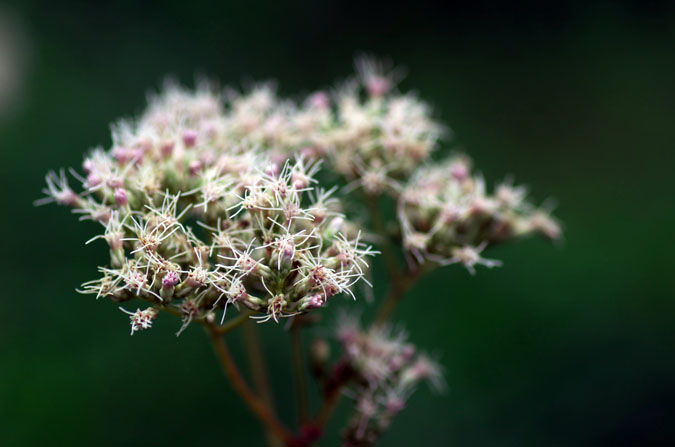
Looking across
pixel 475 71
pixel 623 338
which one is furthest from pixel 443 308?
pixel 475 71

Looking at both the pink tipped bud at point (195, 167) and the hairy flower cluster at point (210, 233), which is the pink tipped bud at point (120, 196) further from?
the pink tipped bud at point (195, 167)

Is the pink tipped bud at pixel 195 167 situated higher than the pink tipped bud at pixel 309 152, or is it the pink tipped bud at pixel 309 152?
the pink tipped bud at pixel 309 152

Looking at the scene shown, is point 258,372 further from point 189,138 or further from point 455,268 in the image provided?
point 455,268

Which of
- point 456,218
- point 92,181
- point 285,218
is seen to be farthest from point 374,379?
point 92,181

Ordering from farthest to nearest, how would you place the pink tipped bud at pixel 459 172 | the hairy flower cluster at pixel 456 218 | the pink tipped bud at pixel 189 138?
the pink tipped bud at pixel 459 172 < the hairy flower cluster at pixel 456 218 < the pink tipped bud at pixel 189 138

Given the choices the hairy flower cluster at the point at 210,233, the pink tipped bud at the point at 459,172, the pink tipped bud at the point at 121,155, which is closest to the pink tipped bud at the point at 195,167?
the hairy flower cluster at the point at 210,233

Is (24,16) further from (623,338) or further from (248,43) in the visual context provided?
(623,338)

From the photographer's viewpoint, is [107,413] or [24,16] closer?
[107,413]

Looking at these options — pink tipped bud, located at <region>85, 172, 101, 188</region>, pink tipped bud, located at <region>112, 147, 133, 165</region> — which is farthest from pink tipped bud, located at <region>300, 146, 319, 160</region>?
pink tipped bud, located at <region>85, 172, 101, 188</region>
